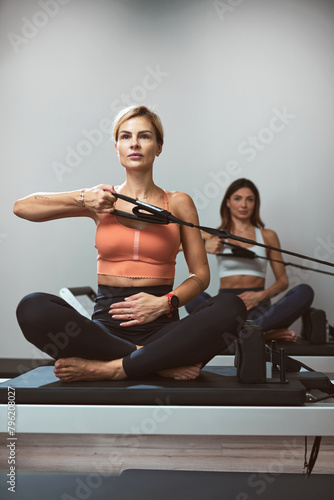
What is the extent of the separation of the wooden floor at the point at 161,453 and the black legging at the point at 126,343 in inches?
20.7

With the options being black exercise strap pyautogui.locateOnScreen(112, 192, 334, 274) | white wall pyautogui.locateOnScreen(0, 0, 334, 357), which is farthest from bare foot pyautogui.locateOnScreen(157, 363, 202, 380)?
white wall pyautogui.locateOnScreen(0, 0, 334, 357)

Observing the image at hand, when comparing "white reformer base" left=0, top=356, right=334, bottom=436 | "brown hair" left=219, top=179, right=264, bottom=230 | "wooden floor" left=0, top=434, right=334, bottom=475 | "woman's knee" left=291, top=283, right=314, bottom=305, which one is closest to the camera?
"white reformer base" left=0, top=356, right=334, bottom=436

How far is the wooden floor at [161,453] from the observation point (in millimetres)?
2164

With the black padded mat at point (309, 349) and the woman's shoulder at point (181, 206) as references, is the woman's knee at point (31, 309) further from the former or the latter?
the black padded mat at point (309, 349)

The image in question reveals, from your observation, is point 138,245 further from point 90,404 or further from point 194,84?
point 194,84

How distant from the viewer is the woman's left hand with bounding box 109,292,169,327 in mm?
1872

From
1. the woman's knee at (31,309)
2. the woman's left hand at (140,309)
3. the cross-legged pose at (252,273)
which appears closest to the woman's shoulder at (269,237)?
the cross-legged pose at (252,273)

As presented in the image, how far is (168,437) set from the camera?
2.63 metres

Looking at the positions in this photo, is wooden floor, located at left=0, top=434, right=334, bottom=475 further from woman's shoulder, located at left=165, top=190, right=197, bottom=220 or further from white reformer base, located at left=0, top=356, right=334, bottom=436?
woman's shoulder, located at left=165, top=190, right=197, bottom=220

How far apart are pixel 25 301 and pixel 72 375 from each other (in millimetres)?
278

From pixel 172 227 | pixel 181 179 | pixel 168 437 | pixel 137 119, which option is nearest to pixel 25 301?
pixel 172 227

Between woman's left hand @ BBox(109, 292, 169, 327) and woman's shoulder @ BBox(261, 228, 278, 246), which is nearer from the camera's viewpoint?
woman's left hand @ BBox(109, 292, 169, 327)

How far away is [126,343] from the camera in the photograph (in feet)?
5.98

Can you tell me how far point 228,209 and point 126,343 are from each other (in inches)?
83.6
